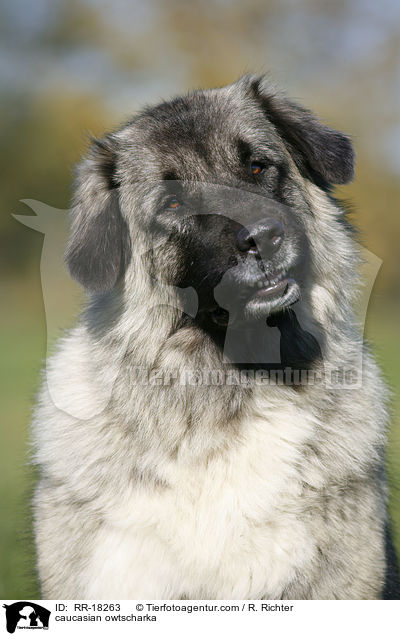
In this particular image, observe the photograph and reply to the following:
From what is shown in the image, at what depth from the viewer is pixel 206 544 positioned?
117 inches

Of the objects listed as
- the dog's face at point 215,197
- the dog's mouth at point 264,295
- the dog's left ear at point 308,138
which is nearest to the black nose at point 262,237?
the dog's face at point 215,197

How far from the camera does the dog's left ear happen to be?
342cm

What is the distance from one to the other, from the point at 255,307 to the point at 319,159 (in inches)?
34.4

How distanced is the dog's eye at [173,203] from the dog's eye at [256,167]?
0.36 meters

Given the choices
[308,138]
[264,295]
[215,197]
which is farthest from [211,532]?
[308,138]

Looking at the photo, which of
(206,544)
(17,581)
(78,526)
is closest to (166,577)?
(206,544)

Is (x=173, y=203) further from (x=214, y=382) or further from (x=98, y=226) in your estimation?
(x=214, y=382)

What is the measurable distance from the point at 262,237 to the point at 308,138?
2.69 ft

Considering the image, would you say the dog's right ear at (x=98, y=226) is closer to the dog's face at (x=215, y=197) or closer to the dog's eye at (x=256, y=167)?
the dog's face at (x=215, y=197)

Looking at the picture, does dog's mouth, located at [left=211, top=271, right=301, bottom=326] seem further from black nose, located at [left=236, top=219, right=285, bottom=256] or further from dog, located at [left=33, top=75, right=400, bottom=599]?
black nose, located at [left=236, top=219, right=285, bottom=256]
